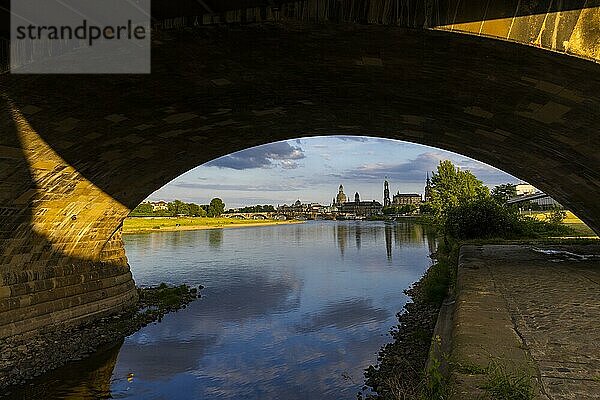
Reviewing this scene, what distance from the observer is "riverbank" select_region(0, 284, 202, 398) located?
1197cm

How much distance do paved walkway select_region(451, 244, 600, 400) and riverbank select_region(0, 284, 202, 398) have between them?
1124 centimetres

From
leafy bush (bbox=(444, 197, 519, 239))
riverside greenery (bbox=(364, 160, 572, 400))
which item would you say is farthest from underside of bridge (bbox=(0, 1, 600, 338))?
leafy bush (bbox=(444, 197, 519, 239))

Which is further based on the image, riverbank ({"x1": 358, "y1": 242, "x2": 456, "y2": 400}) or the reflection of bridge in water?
the reflection of bridge in water

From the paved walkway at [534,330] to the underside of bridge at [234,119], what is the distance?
124 inches

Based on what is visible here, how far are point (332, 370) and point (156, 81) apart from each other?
877 cm

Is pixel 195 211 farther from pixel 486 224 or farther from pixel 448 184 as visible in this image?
pixel 486 224

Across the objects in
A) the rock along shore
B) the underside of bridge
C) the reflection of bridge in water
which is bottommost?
the rock along shore

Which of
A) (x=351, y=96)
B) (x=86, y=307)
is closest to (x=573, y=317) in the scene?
(x=351, y=96)

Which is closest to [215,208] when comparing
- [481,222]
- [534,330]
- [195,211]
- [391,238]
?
[195,211]

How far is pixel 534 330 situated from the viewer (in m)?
6.32

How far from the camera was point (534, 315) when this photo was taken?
7.25 meters

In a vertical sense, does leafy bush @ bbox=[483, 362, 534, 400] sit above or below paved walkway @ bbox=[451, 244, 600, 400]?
above

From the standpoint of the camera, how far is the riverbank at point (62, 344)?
39.3 ft

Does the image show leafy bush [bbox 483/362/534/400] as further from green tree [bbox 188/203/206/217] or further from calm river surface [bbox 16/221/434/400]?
green tree [bbox 188/203/206/217]
